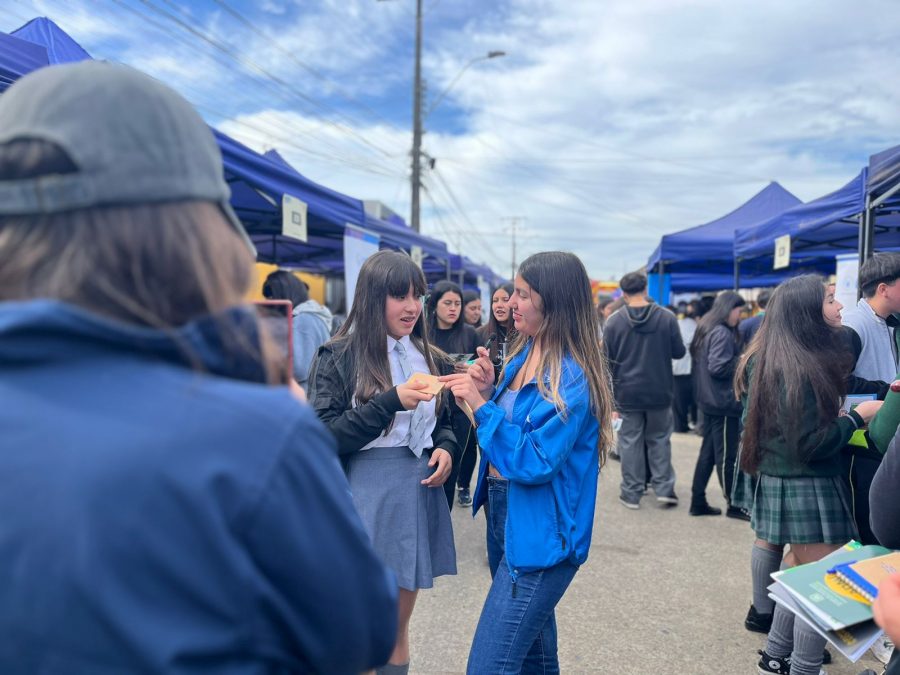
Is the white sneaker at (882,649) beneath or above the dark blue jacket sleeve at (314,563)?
beneath

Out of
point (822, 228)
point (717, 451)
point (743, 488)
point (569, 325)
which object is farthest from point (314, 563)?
point (822, 228)

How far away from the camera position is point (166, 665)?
607 millimetres

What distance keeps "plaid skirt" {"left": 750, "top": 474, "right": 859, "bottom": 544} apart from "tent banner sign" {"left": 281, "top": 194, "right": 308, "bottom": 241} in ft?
11.7

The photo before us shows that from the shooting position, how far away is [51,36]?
314 cm

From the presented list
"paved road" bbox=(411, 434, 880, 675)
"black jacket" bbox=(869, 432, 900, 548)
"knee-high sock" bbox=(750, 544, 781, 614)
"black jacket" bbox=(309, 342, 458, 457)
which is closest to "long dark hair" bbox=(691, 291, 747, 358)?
"paved road" bbox=(411, 434, 880, 675)

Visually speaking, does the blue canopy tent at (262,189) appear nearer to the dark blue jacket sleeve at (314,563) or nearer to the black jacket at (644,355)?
the black jacket at (644,355)

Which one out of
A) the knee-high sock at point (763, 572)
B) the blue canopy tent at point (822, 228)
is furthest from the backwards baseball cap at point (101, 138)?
the blue canopy tent at point (822, 228)

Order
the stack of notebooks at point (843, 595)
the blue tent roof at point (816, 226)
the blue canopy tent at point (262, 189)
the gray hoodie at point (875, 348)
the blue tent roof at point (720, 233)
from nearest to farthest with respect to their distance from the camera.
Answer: the stack of notebooks at point (843, 595)
the blue canopy tent at point (262, 189)
the gray hoodie at point (875, 348)
the blue tent roof at point (816, 226)
the blue tent roof at point (720, 233)

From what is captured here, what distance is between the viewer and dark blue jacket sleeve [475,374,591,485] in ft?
6.11

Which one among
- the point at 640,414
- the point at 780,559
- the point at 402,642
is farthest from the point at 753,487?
the point at 640,414

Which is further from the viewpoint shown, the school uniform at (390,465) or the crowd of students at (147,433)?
the school uniform at (390,465)

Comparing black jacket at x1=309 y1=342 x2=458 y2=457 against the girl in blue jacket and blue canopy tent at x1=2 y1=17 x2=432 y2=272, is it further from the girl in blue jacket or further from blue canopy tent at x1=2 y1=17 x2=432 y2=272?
blue canopy tent at x1=2 y1=17 x2=432 y2=272

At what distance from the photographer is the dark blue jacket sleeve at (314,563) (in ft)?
2.19

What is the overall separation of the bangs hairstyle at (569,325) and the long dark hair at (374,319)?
48 cm
